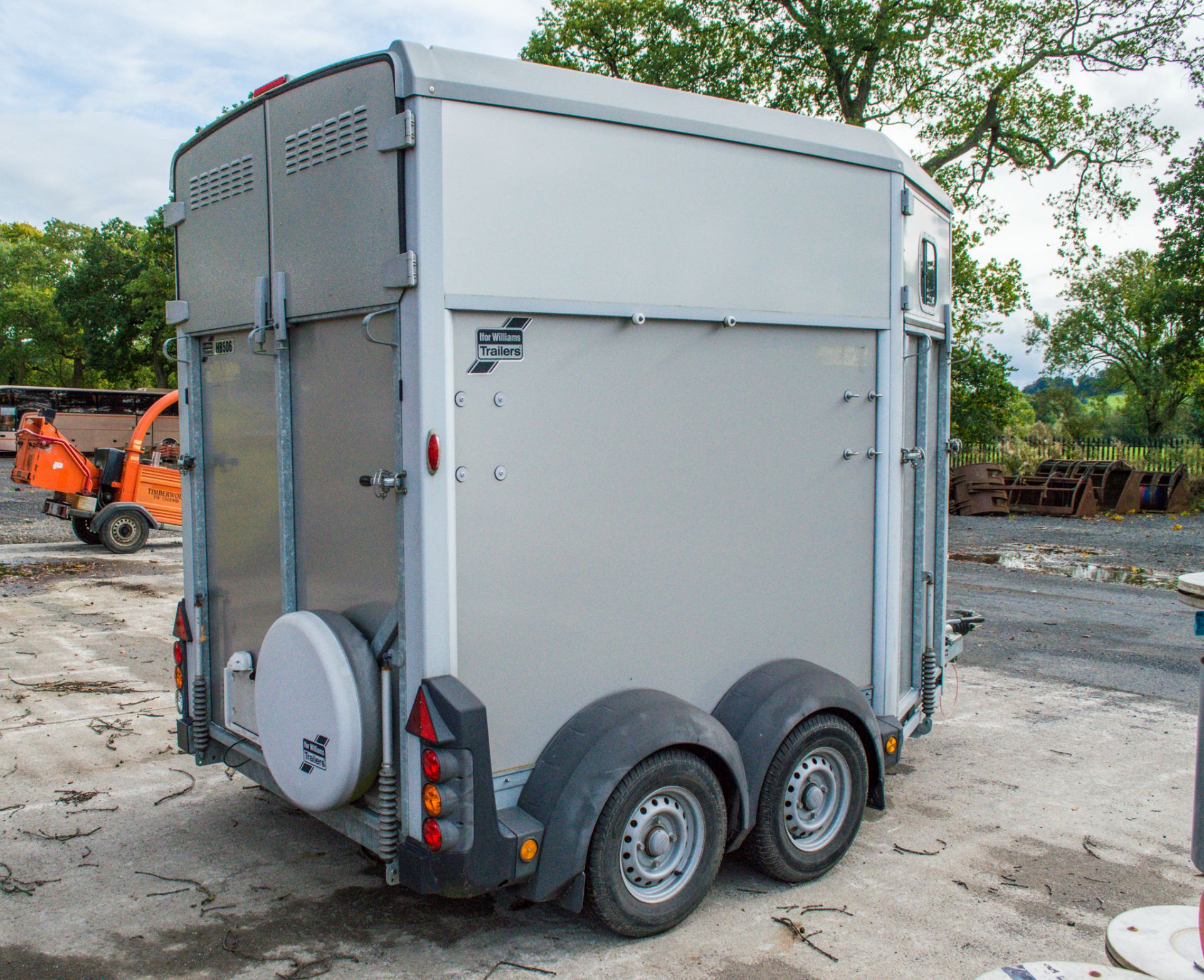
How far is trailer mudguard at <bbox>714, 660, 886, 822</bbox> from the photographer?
162 inches

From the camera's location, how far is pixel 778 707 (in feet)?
13.6

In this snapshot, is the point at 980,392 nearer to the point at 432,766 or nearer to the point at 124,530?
the point at 124,530

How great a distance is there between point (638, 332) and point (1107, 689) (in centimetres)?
581

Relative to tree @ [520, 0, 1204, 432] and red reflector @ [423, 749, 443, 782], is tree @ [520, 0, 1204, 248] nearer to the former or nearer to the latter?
tree @ [520, 0, 1204, 432]

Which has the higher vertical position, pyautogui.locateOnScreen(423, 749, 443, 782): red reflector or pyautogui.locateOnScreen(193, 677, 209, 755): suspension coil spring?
pyautogui.locateOnScreen(423, 749, 443, 782): red reflector

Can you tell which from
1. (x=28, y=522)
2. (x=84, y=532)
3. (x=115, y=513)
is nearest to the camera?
(x=115, y=513)

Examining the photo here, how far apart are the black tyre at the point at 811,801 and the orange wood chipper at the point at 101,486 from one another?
501 inches

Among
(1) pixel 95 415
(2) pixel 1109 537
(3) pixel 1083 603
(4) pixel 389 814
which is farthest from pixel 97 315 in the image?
(4) pixel 389 814

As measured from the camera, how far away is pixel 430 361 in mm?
3359

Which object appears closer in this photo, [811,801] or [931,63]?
[811,801]

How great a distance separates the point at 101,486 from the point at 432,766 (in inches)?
544

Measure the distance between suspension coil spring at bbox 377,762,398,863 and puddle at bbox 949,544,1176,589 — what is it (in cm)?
1207

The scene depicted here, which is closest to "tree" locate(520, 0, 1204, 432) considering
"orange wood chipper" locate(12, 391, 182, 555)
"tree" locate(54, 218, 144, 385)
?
"orange wood chipper" locate(12, 391, 182, 555)

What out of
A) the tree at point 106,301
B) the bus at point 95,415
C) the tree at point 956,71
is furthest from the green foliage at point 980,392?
the tree at point 106,301
